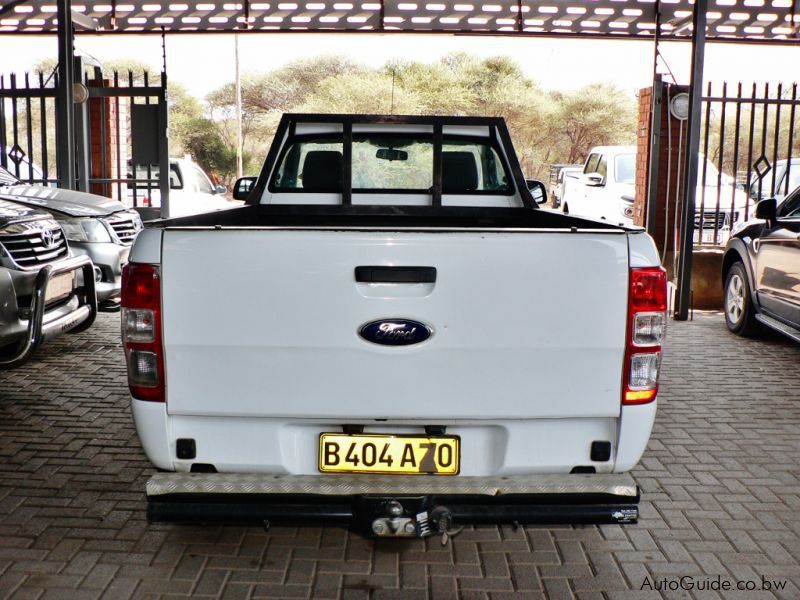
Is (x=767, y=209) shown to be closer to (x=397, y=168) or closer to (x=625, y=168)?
(x=397, y=168)

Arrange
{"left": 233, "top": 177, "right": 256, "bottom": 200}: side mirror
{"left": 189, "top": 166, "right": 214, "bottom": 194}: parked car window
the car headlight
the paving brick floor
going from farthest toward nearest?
1. {"left": 189, "top": 166, "right": 214, "bottom": 194}: parked car window
2. the car headlight
3. {"left": 233, "top": 177, "right": 256, "bottom": 200}: side mirror
4. the paving brick floor

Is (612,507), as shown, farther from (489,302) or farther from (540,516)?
(489,302)

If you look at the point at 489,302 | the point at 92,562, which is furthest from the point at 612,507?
the point at 92,562

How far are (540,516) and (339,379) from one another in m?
0.86

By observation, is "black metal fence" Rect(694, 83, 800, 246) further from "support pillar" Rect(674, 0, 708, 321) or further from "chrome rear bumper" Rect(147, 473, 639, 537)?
"chrome rear bumper" Rect(147, 473, 639, 537)

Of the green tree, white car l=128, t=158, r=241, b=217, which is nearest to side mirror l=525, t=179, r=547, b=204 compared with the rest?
white car l=128, t=158, r=241, b=217

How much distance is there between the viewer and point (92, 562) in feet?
12.1

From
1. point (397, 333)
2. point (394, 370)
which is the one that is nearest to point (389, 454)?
point (394, 370)

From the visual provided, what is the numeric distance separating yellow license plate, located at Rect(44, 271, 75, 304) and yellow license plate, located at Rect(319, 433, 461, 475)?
11.7ft

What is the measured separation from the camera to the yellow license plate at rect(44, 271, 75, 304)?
239 inches

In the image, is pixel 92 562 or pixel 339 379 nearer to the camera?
pixel 339 379

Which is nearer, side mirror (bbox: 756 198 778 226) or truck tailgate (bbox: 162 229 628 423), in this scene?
truck tailgate (bbox: 162 229 628 423)

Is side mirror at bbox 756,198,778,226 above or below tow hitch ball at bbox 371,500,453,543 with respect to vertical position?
above

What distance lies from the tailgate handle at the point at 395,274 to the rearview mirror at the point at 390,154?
10.3 feet
